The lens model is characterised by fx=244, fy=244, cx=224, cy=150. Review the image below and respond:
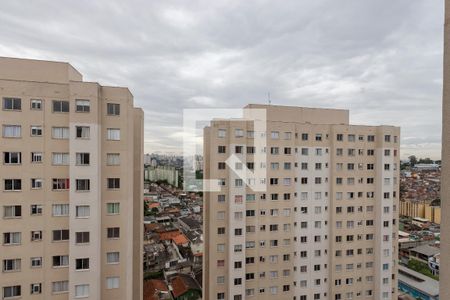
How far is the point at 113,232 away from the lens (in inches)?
408

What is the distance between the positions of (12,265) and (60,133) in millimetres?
5380

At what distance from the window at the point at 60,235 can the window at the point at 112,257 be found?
5.81 ft

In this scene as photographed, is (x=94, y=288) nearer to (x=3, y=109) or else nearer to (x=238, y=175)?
(x=3, y=109)

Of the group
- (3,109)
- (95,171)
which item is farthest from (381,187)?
(3,109)

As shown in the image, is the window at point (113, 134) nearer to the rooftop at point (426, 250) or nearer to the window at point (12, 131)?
the window at point (12, 131)

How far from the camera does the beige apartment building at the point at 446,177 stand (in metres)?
1.86

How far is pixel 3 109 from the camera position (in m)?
9.38

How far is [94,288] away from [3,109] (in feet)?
25.7

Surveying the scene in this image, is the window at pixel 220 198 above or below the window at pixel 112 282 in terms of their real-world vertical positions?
above

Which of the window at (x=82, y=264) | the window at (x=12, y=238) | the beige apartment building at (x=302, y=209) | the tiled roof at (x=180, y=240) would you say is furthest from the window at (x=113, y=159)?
the tiled roof at (x=180, y=240)

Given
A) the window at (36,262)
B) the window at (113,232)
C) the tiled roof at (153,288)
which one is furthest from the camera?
the tiled roof at (153,288)

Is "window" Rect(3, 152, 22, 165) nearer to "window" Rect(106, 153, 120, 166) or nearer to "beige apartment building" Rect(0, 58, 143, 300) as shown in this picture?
"beige apartment building" Rect(0, 58, 143, 300)

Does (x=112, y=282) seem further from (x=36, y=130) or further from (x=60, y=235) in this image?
(x=36, y=130)

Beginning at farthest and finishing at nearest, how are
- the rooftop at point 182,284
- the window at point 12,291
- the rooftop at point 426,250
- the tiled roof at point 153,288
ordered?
the rooftop at point 426,250
the rooftop at point 182,284
the tiled roof at point 153,288
the window at point 12,291
